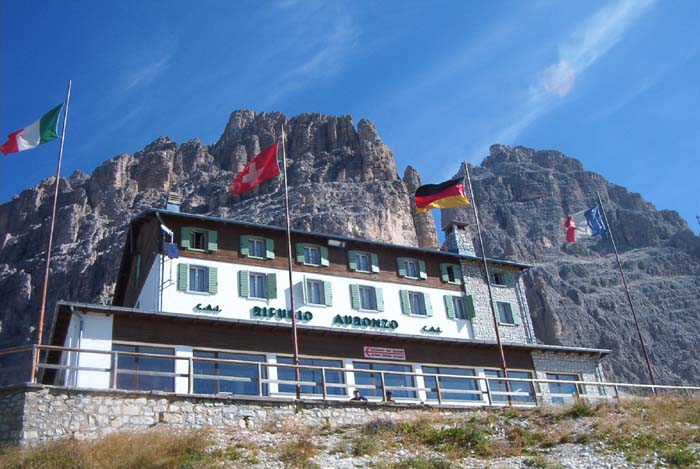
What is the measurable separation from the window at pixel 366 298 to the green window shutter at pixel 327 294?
1356mm

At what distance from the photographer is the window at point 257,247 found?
1540 inches

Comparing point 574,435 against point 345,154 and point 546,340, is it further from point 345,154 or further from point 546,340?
point 345,154

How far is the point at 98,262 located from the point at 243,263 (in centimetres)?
9148

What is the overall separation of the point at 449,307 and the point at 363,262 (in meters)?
6.06

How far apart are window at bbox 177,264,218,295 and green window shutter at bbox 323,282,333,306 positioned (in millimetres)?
6147

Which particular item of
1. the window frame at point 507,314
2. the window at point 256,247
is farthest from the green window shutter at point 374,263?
the window frame at point 507,314

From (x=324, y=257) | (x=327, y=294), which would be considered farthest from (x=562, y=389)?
(x=324, y=257)

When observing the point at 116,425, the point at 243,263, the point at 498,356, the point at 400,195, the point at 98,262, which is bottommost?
the point at 116,425

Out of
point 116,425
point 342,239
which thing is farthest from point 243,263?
point 116,425

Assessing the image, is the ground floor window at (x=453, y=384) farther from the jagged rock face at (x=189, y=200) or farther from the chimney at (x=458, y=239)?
the jagged rock face at (x=189, y=200)

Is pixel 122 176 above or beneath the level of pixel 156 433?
above

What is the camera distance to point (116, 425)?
21.8m

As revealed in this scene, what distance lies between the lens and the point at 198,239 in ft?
126

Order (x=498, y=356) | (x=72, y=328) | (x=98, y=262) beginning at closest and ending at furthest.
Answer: (x=72, y=328), (x=498, y=356), (x=98, y=262)
